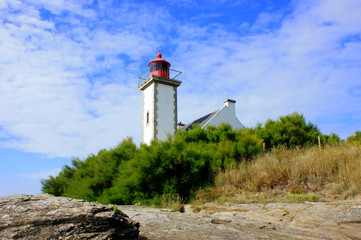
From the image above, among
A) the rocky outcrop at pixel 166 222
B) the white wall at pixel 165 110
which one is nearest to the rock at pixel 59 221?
the rocky outcrop at pixel 166 222

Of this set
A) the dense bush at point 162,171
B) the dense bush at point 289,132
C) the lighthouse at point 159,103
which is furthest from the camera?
the lighthouse at point 159,103

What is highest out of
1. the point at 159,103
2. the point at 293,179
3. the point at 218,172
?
the point at 159,103

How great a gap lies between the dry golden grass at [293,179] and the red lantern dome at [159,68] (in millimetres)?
13371

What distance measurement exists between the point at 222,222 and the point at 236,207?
1.84m

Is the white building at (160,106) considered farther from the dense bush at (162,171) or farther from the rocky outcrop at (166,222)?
the rocky outcrop at (166,222)

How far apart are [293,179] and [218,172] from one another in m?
2.35

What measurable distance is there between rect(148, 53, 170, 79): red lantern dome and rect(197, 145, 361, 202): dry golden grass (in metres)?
13.4

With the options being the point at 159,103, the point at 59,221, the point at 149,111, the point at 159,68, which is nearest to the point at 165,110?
the point at 159,103

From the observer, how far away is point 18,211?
2816 millimetres

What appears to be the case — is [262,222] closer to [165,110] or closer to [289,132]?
[289,132]

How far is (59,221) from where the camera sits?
Result: 271 centimetres

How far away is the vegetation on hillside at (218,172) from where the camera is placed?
7.33 m

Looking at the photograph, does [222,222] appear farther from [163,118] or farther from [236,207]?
[163,118]

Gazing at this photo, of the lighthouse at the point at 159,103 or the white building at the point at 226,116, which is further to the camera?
the white building at the point at 226,116
